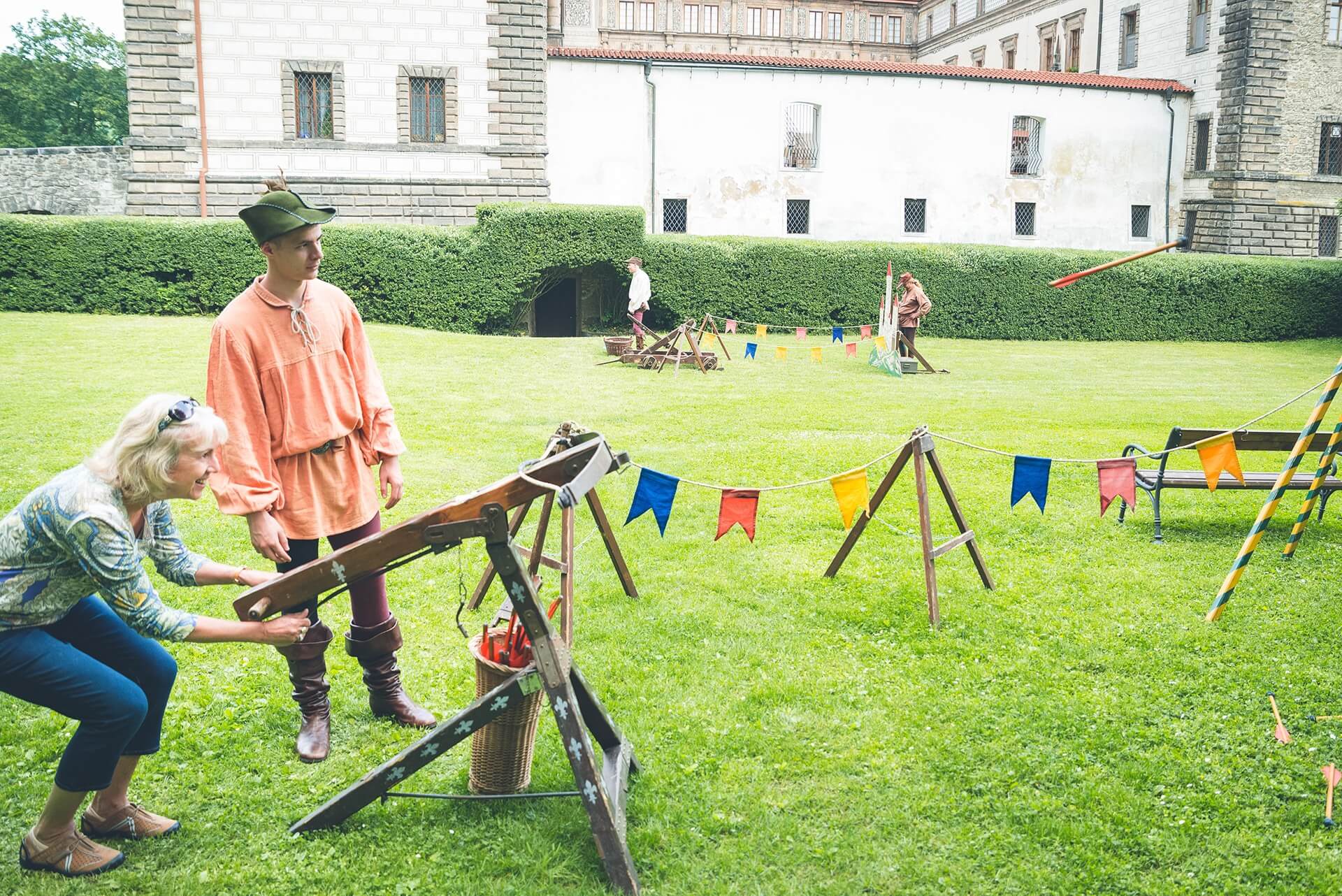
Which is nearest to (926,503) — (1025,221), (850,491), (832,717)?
(850,491)

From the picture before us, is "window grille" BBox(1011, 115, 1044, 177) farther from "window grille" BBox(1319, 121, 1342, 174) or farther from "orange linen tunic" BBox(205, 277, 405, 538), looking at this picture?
"orange linen tunic" BBox(205, 277, 405, 538)

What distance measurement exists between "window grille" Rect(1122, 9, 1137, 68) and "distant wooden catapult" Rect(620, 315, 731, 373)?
27.5 meters

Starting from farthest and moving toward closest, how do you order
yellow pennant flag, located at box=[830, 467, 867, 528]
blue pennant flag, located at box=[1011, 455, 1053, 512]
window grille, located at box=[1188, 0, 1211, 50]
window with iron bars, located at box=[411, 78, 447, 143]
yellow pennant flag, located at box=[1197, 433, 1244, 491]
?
window grille, located at box=[1188, 0, 1211, 50]
window with iron bars, located at box=[411, 78, 447, 143]
yellow pennant flag, located at box=[1197, 433, 1244, 491]
blue pennant flag, located at box=[1011, 455, 1053, 512]
yellow pennant flag, located at box=[830, 467, 867, 528]

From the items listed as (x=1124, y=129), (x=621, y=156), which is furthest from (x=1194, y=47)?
(x=621, y=156)

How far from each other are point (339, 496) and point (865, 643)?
9.13ft

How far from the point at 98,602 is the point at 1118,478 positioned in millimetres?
5469

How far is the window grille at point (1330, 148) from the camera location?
106 ft

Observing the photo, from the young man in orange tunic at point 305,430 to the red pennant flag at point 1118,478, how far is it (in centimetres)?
427

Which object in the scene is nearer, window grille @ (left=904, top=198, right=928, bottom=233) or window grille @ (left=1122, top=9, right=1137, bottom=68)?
window grille @ (left=904, top=198, right=928, bottom=233)

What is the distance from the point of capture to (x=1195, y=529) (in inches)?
301

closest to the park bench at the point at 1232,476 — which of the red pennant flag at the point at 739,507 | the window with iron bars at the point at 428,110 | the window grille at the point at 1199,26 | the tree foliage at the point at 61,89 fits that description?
the red pennant flag at the point at 739,507

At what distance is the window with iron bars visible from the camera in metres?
25.2

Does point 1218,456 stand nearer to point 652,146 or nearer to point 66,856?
point 66,856

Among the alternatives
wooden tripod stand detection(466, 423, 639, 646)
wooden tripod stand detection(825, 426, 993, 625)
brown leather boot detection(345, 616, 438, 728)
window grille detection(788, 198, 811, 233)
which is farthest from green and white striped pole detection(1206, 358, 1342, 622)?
window grille detection(788, 198, 811, 233)
